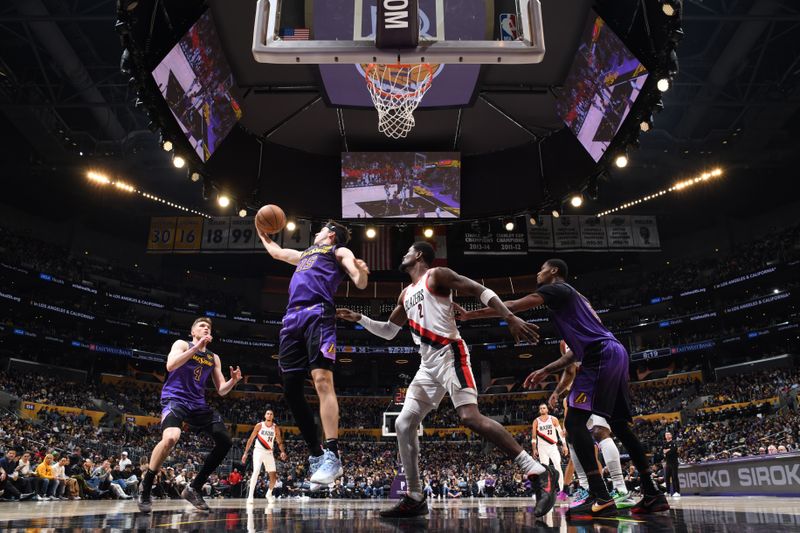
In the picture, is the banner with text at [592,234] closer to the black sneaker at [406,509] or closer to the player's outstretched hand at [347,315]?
the player's outstretched hand at [347,315]

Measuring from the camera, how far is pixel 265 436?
37.6 ft

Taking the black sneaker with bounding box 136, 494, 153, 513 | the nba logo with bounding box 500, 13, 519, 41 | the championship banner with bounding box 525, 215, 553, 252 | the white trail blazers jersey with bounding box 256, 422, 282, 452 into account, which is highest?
the championship banner with bounding box 525, 215, 553, 252

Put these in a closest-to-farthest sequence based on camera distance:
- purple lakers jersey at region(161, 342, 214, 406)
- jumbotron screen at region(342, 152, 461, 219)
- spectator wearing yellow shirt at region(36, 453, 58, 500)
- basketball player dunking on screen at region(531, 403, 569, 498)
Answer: purple lakers jersey at region(161, 342, 214, 406) → basketball player dunking on screen at region(531, 403, 569, 498) → spectator wearing yellow shirt at region(36, 453, 58, 500) → jumbotron screen at region(342, 152, 461, 219)

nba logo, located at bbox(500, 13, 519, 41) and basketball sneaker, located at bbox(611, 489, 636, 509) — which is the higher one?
nba logo, located at bbox(500, 13, 519, 41)

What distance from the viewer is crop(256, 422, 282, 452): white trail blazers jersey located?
11.4 metres

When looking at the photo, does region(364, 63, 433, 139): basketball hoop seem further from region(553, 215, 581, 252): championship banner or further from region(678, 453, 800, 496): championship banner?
region(553, 215, 581, 252): championship banner

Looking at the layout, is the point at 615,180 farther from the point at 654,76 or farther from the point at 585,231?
Answer: the point at 654,76

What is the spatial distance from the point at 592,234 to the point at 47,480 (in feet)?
78.1

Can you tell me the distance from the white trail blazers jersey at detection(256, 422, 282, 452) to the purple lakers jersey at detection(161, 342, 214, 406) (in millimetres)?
5555

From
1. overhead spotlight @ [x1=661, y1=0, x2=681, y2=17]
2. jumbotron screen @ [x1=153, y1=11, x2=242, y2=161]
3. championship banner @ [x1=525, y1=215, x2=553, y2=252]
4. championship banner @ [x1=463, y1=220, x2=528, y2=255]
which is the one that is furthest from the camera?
championship banner @ [x1=525, y1=215, x2=553, y2=252]

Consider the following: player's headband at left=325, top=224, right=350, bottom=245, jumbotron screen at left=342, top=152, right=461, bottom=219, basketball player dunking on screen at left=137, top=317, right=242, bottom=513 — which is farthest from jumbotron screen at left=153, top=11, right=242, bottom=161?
player's headband at left=325, top=224, right=350, bottom=245

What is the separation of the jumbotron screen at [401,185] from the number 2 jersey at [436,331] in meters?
7.59

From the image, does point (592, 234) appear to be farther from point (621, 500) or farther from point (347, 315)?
point (347, 315)

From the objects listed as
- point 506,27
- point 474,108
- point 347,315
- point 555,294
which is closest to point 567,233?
point 474,108
